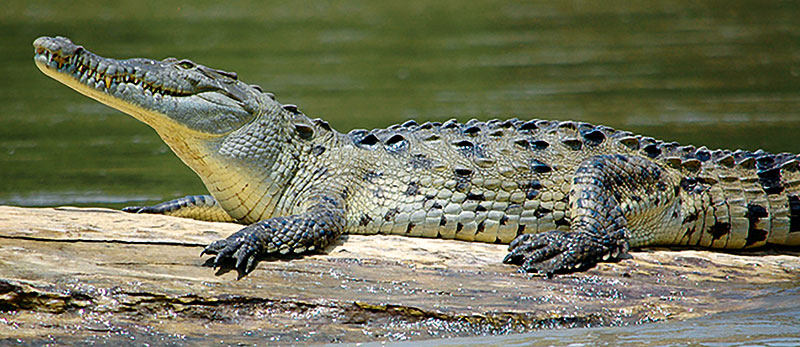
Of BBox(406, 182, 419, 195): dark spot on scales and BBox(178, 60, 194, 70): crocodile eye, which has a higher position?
BBox(178, 60, 194, 70): crocodile eye

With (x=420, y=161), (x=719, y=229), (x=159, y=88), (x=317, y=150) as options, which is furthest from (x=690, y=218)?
(x=159, y=88)

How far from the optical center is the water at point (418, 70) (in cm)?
940

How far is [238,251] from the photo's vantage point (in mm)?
4441

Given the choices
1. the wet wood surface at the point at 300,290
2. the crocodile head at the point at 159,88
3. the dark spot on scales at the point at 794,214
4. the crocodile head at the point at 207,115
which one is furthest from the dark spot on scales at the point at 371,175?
the dark spot on scales at the point at 794,214

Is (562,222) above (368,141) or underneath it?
underneath

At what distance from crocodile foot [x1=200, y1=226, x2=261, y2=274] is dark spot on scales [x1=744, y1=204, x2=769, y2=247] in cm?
270

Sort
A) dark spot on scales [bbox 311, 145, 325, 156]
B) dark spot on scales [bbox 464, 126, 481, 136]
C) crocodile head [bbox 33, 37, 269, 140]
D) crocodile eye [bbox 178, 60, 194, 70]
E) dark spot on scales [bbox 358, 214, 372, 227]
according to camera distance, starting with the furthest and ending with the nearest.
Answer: dark spot on scales [bbox 464, 126, 481, 136] → dark spot on scales [bbox 311, 145, 325, 156] → crocodile eye [bbox 178, 60, 194, 70] → dark spot on scales [bbox 358, 214, 372, 227] → crocodile head [bbox 33, 37, 269, 140]

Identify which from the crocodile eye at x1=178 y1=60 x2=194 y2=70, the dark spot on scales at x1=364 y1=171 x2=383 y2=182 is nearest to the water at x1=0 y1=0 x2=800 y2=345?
the dark spot on scales at x1=364 y1=171 x2=383 y2=182

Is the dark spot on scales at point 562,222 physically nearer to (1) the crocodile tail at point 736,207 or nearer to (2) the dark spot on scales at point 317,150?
(1) the crocodile tail at point 736,207

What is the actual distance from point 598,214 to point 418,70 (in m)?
9.18

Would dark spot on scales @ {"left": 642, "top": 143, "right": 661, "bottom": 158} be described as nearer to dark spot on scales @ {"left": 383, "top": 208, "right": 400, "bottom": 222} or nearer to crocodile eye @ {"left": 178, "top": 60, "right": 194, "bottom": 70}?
dark spot on scales @ {"left": 383, "top": 208, "right": 400, "bottom": 222}

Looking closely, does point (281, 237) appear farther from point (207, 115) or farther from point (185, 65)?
point (185, 65)

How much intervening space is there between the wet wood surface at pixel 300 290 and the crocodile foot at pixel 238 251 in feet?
0.17

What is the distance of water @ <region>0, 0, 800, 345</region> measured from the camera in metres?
9.40
